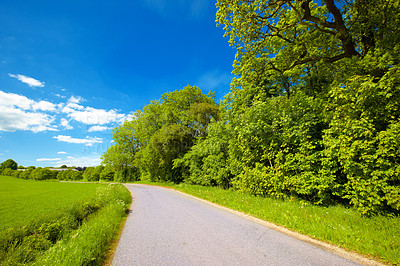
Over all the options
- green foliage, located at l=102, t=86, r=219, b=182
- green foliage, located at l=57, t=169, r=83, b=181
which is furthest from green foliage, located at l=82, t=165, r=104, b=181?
green foliage, located at l=102, t=86, r=219, b=182

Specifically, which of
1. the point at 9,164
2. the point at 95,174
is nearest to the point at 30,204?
the point at 95,174

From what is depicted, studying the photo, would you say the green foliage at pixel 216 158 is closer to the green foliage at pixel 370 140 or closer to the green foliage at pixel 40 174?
the green foliage at pixel 370 140

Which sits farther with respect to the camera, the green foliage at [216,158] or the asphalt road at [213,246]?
the green foliage at [216,158]

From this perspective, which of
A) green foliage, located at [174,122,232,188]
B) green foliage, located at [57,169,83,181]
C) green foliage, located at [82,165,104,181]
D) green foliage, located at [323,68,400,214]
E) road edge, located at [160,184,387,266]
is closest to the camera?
road edge, located at [160,184,387,266]

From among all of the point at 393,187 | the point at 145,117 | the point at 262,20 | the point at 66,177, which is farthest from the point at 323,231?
the point at 66,177

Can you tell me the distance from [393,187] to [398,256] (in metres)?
2.47

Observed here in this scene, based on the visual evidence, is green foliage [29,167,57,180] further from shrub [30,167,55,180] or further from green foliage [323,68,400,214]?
green foliage [323,68,400,214]

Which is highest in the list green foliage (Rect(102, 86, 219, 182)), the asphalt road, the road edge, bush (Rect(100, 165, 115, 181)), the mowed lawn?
green foliage (Rect(102, 86, 219, 182))

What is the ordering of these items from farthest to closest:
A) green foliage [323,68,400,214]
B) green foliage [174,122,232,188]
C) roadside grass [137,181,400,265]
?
green foliage [174,122,232,188] → green foliage [323,68,400,214] → roadside grass [137,181,400,265]

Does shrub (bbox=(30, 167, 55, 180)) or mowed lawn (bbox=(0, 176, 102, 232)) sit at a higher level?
shrub (bbox=(30, 167, 55, 180))

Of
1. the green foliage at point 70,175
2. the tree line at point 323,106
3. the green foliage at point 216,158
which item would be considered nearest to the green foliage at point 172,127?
the green foliage at point 216,158

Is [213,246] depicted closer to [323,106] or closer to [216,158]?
[323,106]

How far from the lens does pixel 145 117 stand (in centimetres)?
3266

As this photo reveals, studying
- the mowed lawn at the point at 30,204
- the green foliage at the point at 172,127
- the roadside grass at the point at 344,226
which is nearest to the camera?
the roadside grass at the point at 344,226
